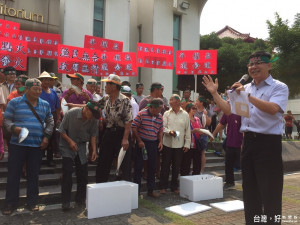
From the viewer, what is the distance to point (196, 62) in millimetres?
10688

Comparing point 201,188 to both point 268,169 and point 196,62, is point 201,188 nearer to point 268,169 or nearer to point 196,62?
point 268,169

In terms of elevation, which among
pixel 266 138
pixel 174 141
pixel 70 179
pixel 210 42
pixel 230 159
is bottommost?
pixel 70 179

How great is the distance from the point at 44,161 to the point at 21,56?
3307 mm

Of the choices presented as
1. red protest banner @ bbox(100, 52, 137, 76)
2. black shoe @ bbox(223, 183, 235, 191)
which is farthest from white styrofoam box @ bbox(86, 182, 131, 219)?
red protest banner @ bbox(100, 52, 137, 76)

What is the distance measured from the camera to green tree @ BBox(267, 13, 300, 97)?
39.6 feet

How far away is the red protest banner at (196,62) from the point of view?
10.5 metres

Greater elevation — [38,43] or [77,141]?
[38,43]

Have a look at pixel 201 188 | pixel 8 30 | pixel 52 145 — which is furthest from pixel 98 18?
pixel 201 188

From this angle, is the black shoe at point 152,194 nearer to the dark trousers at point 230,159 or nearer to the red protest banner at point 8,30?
the dark trousers at point 230,159

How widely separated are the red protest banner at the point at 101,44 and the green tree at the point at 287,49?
7.29 m

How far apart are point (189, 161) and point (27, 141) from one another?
137 inches

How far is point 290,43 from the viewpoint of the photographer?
12.2m

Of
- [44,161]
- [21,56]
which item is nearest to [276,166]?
[44,161]

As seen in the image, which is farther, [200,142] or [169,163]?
[200,142]
